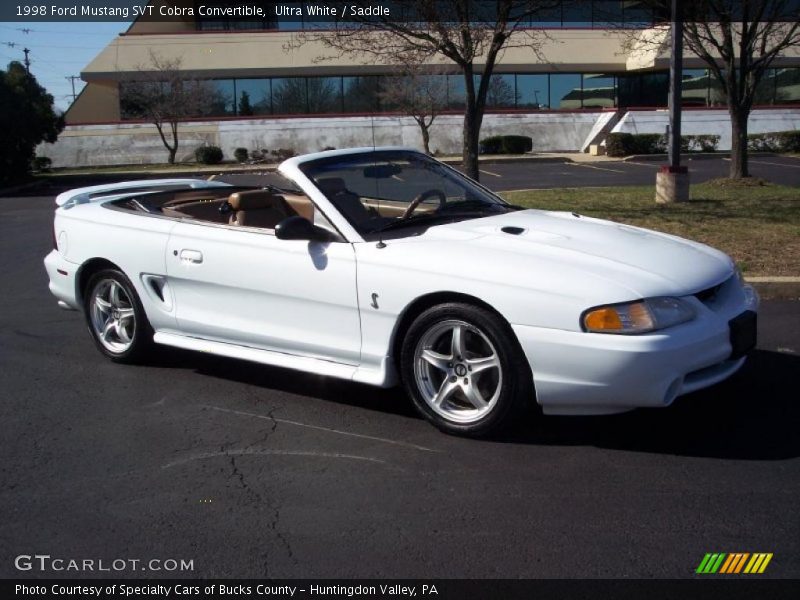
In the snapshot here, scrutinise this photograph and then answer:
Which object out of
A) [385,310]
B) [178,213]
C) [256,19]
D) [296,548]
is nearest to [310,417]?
[385,310]

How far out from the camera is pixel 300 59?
140ft

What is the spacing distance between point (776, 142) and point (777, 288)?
106 ft

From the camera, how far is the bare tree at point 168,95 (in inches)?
1569

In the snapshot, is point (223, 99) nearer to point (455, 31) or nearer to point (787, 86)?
point (787, 86)

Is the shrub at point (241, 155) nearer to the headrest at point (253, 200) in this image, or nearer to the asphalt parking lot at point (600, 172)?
the asphalt parking lot at point (600, 172)

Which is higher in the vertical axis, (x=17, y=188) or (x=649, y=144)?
(x=649, y=144)

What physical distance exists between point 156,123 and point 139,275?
35.9m

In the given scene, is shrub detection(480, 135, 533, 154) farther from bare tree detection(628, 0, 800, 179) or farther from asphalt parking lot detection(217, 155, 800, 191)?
bare tree detection(628, 0, 800, 179)

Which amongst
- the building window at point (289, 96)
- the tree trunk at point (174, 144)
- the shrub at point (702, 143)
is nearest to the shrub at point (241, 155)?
the tree trunk at point (174, 144)

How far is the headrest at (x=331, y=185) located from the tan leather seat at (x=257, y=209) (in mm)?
559

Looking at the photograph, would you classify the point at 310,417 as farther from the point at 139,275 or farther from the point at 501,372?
the point at 139,275

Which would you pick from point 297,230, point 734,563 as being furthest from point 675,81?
point 734,563

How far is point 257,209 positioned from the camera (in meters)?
6.09
